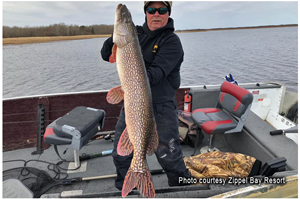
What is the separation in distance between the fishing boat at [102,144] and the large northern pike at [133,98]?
0.26 metres

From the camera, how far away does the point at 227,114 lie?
12.7 feet

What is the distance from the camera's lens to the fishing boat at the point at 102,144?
2.63 meters

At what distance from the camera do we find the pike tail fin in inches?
73.5

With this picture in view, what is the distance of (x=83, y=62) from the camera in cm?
2047

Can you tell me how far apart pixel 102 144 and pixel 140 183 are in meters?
2.53

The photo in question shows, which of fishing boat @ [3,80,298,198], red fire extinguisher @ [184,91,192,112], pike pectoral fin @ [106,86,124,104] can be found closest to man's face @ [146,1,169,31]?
pike pectoral fin @ [106,86,124,104]

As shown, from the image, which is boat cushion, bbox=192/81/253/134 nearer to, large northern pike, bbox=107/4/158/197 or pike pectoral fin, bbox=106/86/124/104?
large northern pike, bbox=107/4/158/197

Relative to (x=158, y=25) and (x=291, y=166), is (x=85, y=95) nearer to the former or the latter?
(x=158, y=25)

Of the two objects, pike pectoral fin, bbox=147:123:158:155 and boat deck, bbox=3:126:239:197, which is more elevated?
pike pectoral fin, bbox=147:123:158:155

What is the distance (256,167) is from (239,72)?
638 inches

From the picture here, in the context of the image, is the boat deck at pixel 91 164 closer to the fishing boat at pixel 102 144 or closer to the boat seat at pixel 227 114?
the fishing boat at pixel 102 144

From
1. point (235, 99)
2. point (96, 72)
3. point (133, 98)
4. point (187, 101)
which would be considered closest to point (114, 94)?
point (133, 98)

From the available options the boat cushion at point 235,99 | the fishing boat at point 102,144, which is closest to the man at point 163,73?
the fishing boat at point 102,144

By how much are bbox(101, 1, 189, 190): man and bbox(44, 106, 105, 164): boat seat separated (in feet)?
2.62
